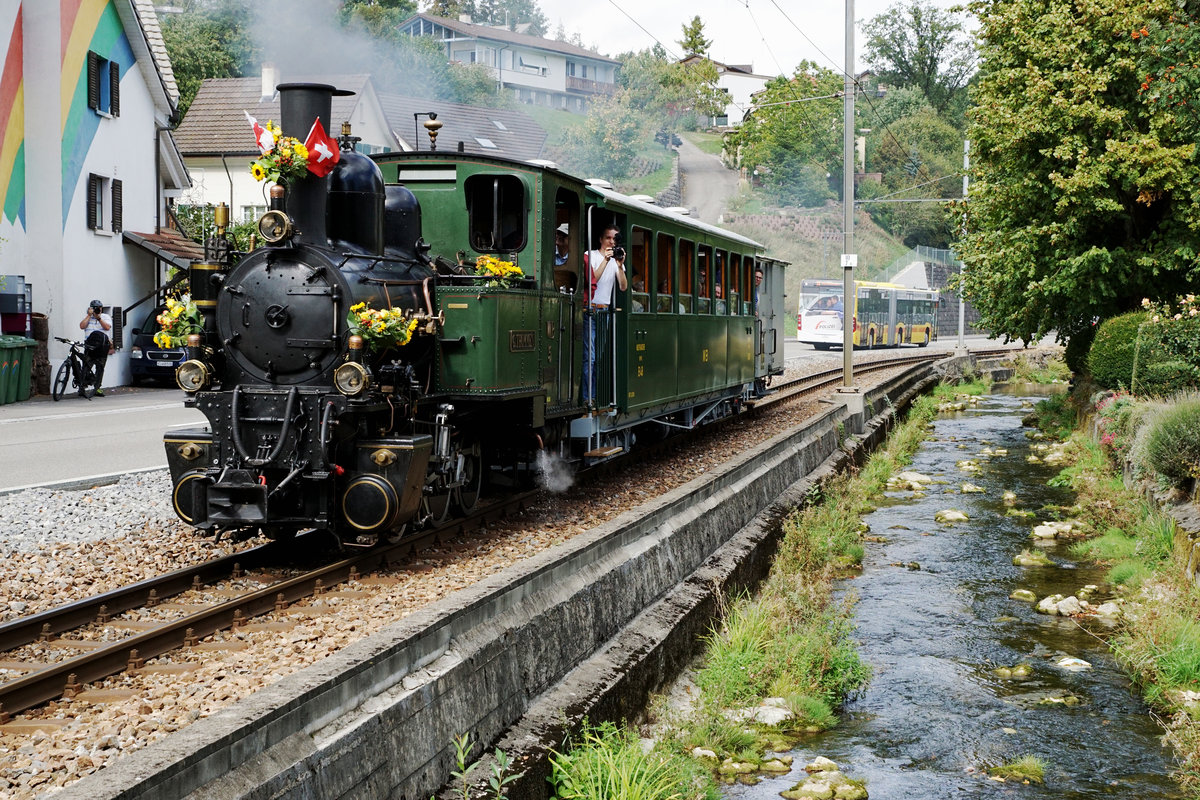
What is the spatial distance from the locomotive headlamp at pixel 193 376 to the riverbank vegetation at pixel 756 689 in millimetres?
3848

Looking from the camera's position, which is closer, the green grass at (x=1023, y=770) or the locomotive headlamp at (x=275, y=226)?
the green grass at (x=1023, y=770)

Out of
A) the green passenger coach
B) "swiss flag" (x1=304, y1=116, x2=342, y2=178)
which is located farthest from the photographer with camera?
"swiss flag" (x1=304, y1=116, x2=342, y2=178)

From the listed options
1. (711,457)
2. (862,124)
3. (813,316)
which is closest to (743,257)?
(711,457)

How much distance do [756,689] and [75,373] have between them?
55.0ft

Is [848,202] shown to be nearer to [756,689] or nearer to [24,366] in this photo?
[24,366]

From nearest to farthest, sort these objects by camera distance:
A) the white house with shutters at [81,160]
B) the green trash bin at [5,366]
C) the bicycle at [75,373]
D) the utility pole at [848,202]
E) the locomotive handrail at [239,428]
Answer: the locomotive handrail at [239,428] → the green trash bin at [5,366] → the bicycle at [75,373] → the utility pole at [848,202] → the white house with shutters at [81,160]

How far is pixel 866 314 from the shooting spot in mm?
45812

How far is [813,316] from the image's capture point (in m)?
44.6

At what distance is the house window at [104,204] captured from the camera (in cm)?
2336

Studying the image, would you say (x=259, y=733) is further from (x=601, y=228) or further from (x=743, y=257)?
(x=743, y=257)

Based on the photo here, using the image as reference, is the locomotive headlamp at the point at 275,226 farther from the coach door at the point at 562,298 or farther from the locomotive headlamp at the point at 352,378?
the coach door at the point at 562,298

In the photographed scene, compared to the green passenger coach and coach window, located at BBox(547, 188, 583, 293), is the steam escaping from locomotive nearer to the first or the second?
the green passenger coach

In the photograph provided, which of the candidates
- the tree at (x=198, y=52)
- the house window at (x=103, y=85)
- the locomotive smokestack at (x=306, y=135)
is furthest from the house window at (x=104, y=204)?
the tree at (x=198, y=52)

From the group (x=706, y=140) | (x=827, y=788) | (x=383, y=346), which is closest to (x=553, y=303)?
(x=383, y=346)
